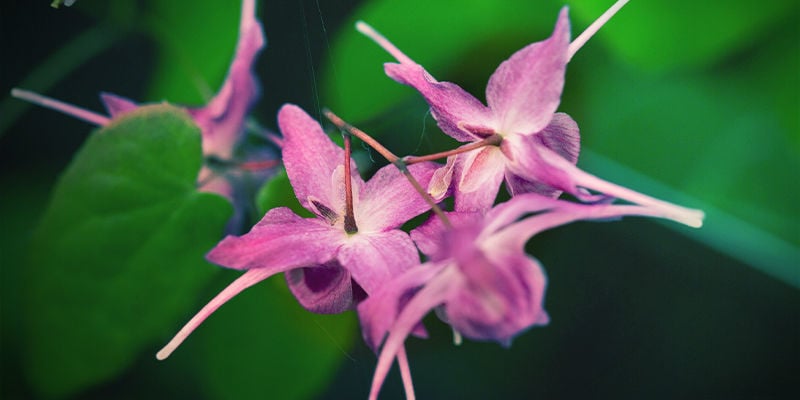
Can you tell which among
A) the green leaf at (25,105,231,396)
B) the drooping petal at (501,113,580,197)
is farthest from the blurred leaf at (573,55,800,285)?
the green leaf at (25,105,231,396)

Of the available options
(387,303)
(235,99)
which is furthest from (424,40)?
(387,303)

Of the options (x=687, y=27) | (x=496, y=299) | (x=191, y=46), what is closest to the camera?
(x=496, y=299)

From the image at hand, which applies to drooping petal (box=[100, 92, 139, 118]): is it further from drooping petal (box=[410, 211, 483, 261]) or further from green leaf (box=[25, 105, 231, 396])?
drooping petal (box=[410, 211, 483, 261])

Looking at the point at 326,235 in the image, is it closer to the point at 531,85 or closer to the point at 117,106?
the point at 531,85

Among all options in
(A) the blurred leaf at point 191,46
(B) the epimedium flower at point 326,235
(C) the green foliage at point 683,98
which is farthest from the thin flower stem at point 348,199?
(A) the blurred leaf at point 191,46

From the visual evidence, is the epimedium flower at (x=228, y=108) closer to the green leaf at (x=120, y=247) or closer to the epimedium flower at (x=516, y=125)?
the green leaf at (x=120, y=247)

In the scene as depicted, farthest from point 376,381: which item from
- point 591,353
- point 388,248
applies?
point 591,353

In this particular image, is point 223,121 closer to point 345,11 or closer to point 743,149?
point 345,11
